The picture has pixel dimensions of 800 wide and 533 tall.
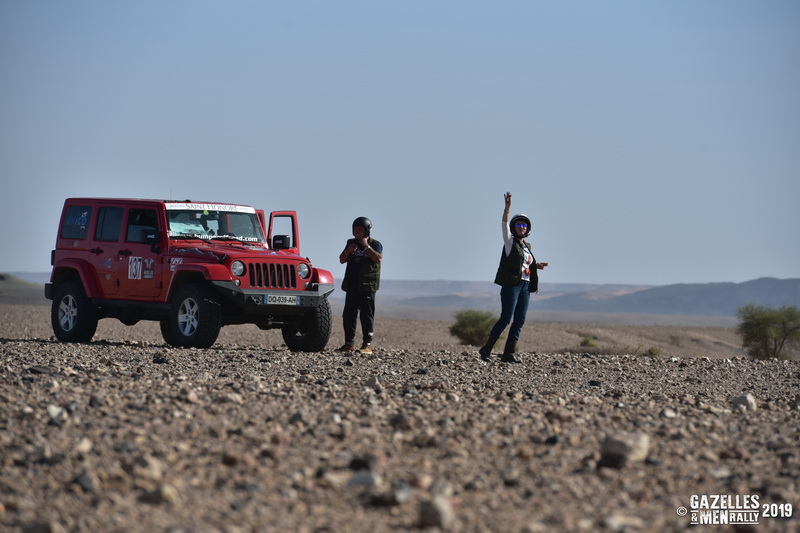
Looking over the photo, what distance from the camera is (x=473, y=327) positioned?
31.7m

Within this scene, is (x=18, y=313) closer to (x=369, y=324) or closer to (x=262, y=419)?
(x=369, y=324)

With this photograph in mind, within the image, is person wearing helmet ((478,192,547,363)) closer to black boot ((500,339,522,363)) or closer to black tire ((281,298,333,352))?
black boot ((500,339,522,363))

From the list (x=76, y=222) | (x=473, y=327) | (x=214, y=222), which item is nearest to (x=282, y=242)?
(x=214, y=222)

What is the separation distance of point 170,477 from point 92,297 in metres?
10.9

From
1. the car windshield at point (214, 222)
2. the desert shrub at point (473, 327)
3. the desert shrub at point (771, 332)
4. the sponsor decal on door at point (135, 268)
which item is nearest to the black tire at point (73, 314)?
the sponsor decal on door at point (135, 268)

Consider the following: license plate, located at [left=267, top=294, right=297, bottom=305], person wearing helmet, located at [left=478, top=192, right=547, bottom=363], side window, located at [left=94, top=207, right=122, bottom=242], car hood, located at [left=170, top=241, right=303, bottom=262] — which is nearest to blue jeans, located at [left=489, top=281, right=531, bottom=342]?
person wearing helmet, located at [left=478, top=192, right=547, bottom=363]

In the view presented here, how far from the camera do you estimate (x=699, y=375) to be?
14461mm

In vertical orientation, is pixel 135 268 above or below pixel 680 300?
above

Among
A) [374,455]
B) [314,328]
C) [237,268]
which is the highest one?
[237,268]

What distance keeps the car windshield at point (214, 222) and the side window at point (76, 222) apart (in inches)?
63.0

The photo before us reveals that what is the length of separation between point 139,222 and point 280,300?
2484 millimetres

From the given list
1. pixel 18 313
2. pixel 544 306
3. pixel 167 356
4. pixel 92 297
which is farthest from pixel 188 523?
pixel 544 306

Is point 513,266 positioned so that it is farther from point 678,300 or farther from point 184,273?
point 678,300

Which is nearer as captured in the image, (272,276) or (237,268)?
(237,268)
